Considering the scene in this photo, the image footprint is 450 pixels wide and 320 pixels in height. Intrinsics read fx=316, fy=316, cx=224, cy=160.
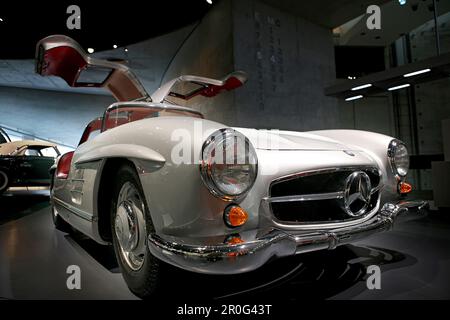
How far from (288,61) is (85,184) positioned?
→ 188 inches

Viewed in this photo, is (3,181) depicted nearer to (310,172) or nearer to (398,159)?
(310,172)

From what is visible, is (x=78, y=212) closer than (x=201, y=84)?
Yes

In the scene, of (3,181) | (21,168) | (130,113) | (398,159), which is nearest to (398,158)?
(398,159)

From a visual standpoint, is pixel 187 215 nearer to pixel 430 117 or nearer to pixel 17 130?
pixel 430 117

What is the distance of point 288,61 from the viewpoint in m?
5.69

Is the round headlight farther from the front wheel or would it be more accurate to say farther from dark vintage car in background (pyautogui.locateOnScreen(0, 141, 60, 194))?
dark vintage car in background (pyautogui.locateOnScreen(0, 141, 60, 194))

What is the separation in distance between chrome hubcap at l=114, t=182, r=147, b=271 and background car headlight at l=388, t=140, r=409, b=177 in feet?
4.41

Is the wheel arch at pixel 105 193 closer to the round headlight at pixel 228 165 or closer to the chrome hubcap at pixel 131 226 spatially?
the chrome hubcap at pixel 131 226

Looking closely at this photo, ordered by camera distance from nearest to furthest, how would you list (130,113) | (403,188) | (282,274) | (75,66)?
(282,274), (403,188), (130,113), (75,66)

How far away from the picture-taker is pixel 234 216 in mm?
1135

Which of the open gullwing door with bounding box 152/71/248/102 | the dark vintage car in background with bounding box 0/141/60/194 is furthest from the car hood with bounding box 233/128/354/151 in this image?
the dark vintage car in background with bounding box 0/141/60/194

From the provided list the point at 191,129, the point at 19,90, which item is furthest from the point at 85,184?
the point at 19,90

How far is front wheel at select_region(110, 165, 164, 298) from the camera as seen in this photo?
1.26m

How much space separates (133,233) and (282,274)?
0.77 m
